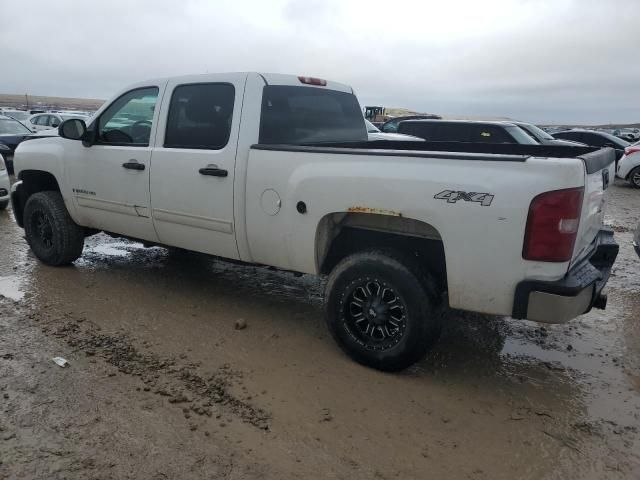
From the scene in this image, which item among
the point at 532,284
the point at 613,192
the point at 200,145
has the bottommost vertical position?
the point at 613,192

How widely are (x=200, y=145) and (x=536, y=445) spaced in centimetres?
318

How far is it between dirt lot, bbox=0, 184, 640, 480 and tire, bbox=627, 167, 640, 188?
1089cm

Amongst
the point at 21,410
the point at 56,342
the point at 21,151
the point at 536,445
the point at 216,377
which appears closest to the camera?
the point at 536,445

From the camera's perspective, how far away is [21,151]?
18.9ft

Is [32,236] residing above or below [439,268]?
below

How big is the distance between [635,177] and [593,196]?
13.1 metres

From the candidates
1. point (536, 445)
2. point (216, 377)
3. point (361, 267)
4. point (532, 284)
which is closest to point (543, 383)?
point (536, 445)

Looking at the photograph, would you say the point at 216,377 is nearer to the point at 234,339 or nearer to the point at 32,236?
the point at 234,339

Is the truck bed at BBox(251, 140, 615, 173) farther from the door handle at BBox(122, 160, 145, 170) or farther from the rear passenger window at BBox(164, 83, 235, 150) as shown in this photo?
the door handle at BBox(122, 160, 145, 170)

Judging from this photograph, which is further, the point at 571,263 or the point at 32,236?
the point at 32,236

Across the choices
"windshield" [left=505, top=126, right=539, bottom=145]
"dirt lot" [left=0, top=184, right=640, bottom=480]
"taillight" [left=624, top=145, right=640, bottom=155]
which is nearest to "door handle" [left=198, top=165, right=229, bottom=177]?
"dirt lot" [left=0, top=184, right=640, bottom=480]

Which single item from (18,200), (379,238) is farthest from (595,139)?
(18,200)

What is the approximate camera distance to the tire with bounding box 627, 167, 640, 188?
14.1 meters

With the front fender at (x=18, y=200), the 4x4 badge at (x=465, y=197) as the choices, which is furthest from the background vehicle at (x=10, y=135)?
the 4x4 badge at (x=465, y=197)
